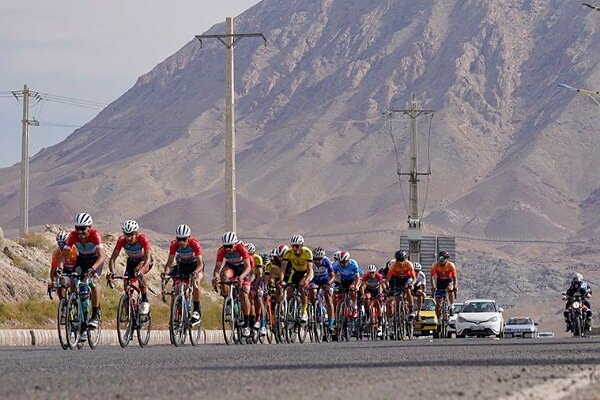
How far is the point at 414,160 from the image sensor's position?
266ft

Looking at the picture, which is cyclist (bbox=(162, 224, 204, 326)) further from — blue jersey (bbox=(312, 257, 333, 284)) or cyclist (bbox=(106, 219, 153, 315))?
blue jersey (bbox=(312, 257, 333, 284))

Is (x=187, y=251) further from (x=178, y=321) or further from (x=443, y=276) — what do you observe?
(x=443, y=276)

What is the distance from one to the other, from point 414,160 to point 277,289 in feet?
174

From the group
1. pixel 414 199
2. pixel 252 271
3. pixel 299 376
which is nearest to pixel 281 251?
pixel 252 271

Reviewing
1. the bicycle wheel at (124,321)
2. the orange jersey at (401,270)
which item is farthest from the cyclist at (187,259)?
the orange jersey at (401,270)

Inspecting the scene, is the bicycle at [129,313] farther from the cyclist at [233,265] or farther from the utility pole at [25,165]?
the utility pole at [25,165]

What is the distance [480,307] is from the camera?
52.8 meters

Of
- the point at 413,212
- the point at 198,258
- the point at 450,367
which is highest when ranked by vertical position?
the point at 413,212

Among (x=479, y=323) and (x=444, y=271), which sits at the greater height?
(x=444, y=271)

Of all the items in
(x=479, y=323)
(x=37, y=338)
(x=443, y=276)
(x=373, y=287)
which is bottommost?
(x=37, y=338)

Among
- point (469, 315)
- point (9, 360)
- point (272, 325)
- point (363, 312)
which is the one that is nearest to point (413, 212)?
point (469, 315)

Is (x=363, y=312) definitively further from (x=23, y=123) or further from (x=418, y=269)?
(x=23, y=123)

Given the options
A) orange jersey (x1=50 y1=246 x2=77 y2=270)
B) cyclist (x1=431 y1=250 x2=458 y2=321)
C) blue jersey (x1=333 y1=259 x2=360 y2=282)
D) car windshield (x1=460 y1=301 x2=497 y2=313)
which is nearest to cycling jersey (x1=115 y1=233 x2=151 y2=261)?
orange jersey (x1=50 y1=246 x2=77 y2=270)

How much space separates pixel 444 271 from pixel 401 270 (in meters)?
1.33
